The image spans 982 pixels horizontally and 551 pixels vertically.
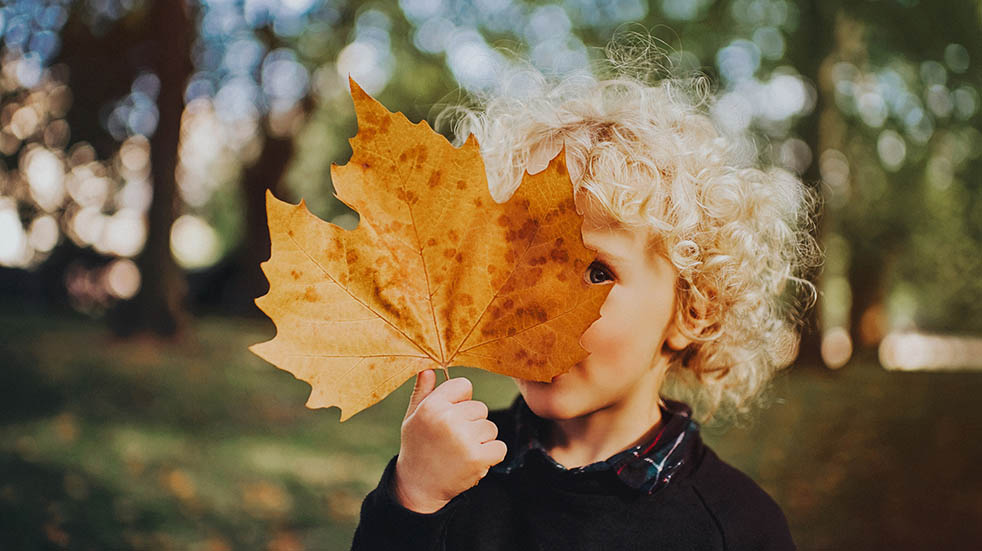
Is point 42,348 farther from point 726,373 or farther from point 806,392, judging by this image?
point 806,392

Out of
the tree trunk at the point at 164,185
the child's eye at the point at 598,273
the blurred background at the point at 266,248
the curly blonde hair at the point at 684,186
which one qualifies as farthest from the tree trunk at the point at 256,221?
the child's eye at the point at 598,273

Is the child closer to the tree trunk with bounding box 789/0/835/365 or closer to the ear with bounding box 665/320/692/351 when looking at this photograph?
the ear with bounding box 665/320/692/351

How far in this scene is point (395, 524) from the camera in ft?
3.69

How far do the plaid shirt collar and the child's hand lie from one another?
445 mm

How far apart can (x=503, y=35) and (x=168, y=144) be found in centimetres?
468

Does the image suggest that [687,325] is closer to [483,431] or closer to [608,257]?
[608,257]

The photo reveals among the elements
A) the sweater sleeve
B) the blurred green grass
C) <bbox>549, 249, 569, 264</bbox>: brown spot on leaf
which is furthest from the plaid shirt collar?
the blurred green grass

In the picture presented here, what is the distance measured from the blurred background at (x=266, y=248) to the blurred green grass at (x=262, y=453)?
0.02 metres

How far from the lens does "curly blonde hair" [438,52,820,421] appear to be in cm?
135

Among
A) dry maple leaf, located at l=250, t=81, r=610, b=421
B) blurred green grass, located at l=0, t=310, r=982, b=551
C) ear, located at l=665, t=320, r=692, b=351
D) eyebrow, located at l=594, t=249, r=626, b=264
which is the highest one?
dry maple leaf, located at l=250, t=81, r=610, b=421

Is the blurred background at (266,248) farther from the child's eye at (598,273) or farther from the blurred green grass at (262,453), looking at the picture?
the child's eye at (598,273)

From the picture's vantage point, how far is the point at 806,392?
7.10 metres

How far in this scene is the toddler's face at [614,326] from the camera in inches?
48.9

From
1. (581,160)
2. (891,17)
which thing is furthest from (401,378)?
(891,17)
